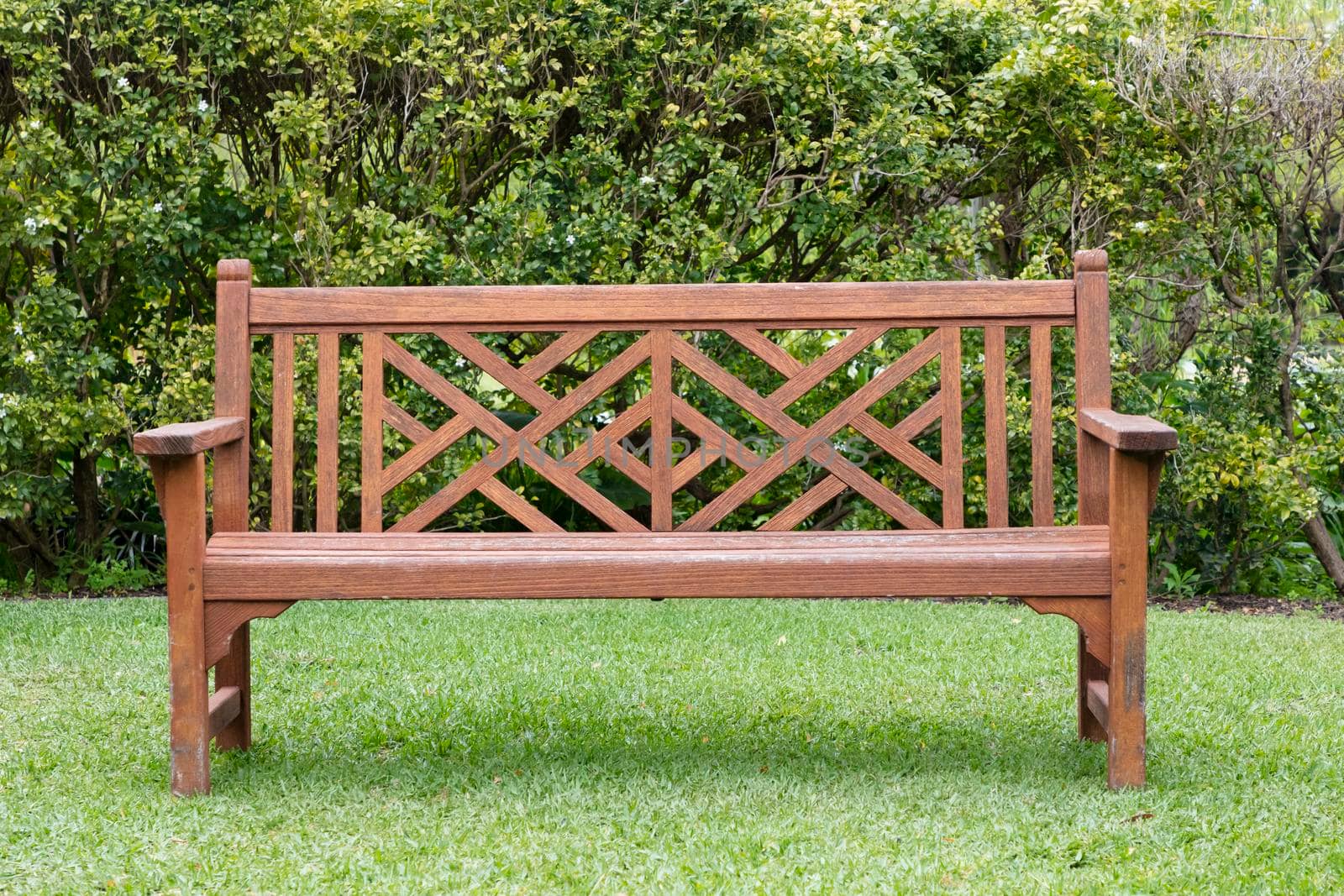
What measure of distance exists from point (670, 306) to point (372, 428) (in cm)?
81

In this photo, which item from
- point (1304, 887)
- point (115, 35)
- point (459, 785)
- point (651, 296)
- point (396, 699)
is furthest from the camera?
point (115, 35)

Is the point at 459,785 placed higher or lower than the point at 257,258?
lower

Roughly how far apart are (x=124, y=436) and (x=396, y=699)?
2.90m

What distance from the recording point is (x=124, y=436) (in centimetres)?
624

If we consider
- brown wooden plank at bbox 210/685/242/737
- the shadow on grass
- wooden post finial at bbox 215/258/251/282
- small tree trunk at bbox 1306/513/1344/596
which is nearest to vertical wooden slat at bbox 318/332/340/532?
wooden post finial at bbox 215/258/251/282

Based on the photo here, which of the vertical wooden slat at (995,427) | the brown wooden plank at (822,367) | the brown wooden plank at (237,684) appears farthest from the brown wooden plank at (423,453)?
the vertical wooden slat at (995,427)

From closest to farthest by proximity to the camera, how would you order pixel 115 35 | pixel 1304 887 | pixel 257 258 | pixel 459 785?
1. pixel 1304 887
2. pixel 459 785
3. pixel 115 35
4. pixel 257 258

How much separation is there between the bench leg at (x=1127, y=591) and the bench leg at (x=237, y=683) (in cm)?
207

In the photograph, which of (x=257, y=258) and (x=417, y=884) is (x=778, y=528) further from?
(x=257, y=258)

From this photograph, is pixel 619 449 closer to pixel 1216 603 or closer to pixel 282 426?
pixel 282 426

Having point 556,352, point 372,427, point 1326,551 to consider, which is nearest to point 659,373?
point 556,352

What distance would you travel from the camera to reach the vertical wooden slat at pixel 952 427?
3.42 meters

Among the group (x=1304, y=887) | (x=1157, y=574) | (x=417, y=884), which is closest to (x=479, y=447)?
(x=1157, y=574)

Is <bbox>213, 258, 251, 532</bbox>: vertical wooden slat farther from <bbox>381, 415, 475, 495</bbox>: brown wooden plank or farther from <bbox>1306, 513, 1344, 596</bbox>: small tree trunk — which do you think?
<bbox>1306, 513, 1344, 596</bbox>: small tree trunk
